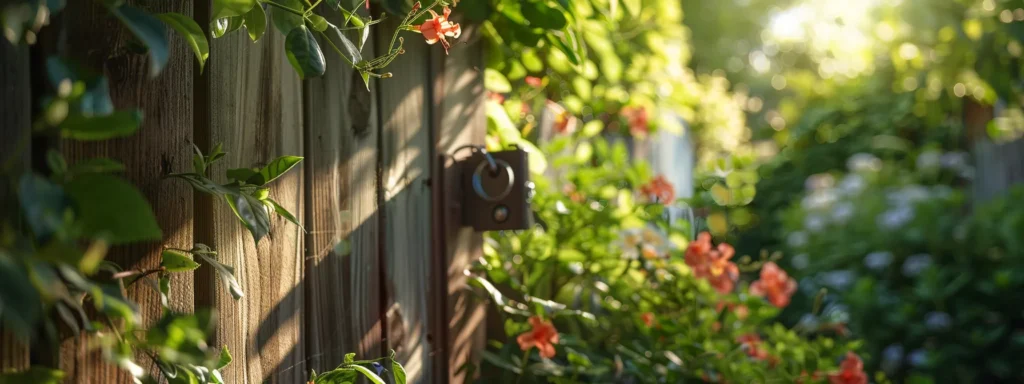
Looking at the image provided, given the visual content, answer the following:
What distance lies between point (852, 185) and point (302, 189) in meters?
5.89

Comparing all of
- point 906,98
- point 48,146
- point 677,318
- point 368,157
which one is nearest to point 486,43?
point 368,157

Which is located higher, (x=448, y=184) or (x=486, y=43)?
(x=486, y=43)

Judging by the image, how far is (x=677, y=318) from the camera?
2.15 meters

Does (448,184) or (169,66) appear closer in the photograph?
(169,66)

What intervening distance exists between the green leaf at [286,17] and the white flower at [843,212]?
5.65 metres

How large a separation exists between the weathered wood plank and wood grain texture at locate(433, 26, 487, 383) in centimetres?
4

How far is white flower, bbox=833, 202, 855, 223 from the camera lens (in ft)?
19.9

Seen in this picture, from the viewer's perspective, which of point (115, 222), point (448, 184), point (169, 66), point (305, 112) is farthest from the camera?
point (448, 184)

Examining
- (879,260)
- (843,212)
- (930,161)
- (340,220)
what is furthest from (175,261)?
(930,161)

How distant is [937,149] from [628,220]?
5656 mm

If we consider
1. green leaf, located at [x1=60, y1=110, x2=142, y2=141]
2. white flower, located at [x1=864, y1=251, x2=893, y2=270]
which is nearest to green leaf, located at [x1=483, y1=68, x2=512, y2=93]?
green leaf, located at [x1=60, y1=110, x2=142, y2=141]

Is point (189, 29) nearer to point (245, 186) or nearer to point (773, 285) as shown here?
point (245, 186)

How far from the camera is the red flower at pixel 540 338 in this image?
1.66m

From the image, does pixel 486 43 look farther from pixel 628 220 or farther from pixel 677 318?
pixel 677 318
